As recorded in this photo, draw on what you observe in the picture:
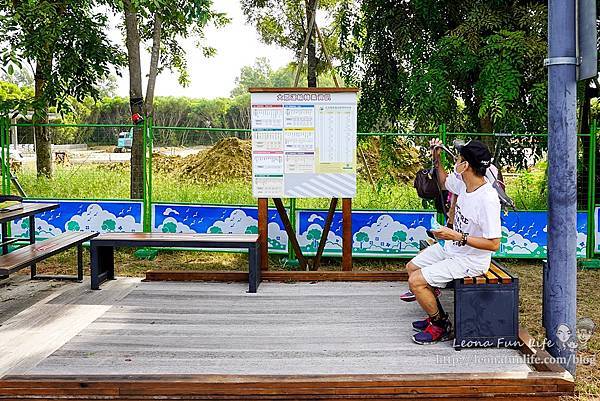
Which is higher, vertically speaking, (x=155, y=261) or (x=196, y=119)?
(x=196, y=119)

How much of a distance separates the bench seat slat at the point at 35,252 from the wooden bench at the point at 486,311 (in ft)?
11.3

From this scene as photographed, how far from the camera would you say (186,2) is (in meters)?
8.68

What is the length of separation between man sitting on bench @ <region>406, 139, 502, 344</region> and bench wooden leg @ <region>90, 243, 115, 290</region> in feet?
10.7

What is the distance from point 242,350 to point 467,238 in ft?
5.53

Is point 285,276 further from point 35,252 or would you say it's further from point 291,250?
point 35,252

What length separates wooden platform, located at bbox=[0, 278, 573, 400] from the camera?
3883 millimetres

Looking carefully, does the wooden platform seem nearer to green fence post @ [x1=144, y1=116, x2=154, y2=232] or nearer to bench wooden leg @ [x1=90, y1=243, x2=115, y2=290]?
bench wooden leg @ [x1=90, y1=243, x2=115, y2=290]

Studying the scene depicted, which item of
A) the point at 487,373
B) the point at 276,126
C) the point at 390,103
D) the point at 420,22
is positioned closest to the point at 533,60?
the point at 420,22

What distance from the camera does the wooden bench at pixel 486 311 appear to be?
4566 millimetres

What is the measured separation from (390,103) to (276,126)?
171 inches

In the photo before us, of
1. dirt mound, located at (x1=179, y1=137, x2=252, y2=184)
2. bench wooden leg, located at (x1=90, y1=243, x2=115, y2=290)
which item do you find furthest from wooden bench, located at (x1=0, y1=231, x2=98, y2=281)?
dirt mound, located at (x1=179, y1=137, x2=252, y2=184)

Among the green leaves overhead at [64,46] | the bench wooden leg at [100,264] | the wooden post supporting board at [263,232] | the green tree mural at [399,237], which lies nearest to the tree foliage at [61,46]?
the green leaves overhead at [64,46]

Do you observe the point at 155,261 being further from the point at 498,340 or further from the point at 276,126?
the point at 498,340

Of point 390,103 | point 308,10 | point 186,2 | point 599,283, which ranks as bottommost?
point 599,283
